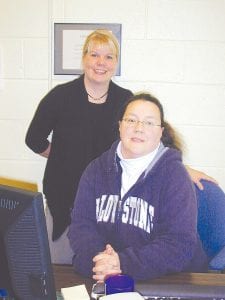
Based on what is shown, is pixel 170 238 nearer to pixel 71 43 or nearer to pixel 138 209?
pixel 138 209

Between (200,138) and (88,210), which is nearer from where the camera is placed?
(88,210)

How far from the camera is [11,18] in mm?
2535

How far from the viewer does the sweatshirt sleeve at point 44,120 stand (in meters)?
2.26

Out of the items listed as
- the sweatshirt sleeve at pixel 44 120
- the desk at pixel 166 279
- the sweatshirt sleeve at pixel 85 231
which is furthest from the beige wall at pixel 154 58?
the desk at pixel 166 279

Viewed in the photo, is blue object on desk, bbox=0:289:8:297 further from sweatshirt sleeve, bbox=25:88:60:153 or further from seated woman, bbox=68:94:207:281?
sweatshirt sleeve, bbox=25:88:60:153

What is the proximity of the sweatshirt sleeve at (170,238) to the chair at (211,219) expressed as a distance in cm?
22

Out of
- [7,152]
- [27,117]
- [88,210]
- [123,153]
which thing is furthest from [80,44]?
[88,210]

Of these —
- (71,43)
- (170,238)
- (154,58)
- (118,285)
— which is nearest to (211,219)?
(170,238)

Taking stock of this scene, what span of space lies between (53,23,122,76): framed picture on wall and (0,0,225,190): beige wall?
0.13ft

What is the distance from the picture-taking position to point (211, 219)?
5.38 feet

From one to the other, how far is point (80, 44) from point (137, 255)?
1.63 m

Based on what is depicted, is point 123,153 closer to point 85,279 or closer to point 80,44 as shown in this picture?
point 85,279

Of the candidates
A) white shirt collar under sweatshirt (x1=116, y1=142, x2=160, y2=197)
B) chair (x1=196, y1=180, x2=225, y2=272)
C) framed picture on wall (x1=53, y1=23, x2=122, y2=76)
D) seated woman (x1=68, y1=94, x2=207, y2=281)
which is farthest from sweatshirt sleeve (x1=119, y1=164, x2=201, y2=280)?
framed picture on wall (x1=53, y1=23, x2=122, y2=76)

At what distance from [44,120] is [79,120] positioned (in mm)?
213
